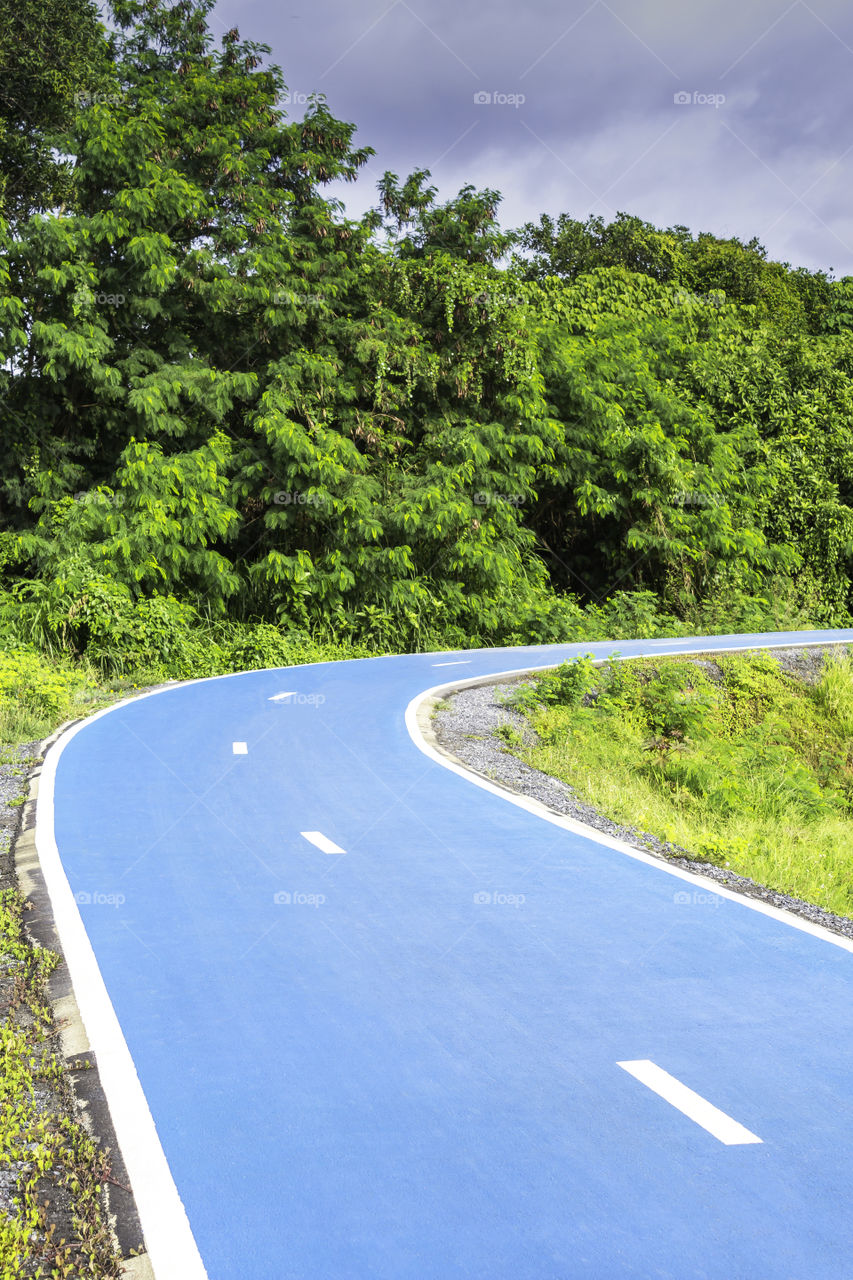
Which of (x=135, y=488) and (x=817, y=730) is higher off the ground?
(x=135, y=488)

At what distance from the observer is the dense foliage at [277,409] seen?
2234 centimetres

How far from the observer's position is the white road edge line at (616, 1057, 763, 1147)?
4.20 metres

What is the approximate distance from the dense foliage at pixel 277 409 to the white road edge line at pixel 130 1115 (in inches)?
541

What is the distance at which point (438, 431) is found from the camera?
2741 centimetres

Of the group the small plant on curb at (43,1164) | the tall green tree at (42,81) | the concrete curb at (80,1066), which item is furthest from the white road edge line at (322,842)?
the tall green tree at (42,81)

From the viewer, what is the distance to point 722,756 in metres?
15.4

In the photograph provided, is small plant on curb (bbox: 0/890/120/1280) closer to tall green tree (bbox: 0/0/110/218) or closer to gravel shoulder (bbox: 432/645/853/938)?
gravel shoulder (bbox: 432/645/853/938)

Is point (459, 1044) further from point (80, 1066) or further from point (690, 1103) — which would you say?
point (80, 1066)

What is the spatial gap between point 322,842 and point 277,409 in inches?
667

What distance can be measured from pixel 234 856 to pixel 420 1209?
187 inches

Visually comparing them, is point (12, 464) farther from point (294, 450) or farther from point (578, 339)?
point (578, 339)

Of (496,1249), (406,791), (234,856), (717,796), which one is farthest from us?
(717,796)

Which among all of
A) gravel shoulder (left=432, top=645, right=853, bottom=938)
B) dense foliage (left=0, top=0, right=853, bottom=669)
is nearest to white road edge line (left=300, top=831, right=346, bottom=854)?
gravel shoulder (left=432, top=645, right=853, bottom=938)

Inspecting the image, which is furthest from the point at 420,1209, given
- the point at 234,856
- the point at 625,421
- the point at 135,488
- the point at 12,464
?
the point at 625,421
